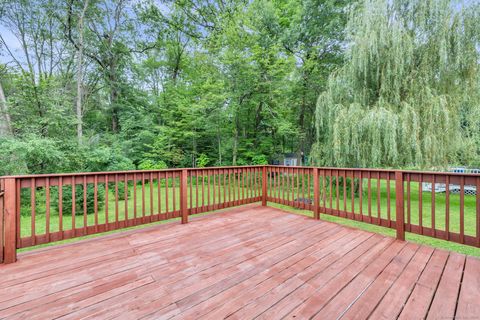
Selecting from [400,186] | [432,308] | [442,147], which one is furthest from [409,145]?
[432,308]

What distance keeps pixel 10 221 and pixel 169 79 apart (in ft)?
39.6

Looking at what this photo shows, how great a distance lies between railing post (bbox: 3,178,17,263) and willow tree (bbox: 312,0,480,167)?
5.91 m

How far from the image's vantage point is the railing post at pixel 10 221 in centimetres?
209

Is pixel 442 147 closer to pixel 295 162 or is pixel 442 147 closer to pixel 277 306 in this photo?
pixel 277 306

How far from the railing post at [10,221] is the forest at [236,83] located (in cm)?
372

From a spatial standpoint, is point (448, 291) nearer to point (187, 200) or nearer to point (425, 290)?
point (425, 290)

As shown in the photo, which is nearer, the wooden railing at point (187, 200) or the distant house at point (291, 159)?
the wooden railing at point (187, 200)

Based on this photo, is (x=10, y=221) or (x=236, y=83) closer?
(x=10, y=221)

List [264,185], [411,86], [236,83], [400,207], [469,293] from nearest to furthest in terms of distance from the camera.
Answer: [469,293]
[400,207]
[264,185]
[411,86]
[236,83]

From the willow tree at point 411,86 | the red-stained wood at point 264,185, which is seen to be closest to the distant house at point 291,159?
the willow tree at point 411,86

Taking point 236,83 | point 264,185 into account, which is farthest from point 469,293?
point 236,83

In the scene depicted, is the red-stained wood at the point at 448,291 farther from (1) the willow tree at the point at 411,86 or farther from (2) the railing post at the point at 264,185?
(1) the willow tree at the point at 411,86

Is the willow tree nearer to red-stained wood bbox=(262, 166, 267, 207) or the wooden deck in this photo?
red-stained wood bbox=(262, 166, 267, 207)

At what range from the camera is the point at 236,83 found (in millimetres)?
9188
